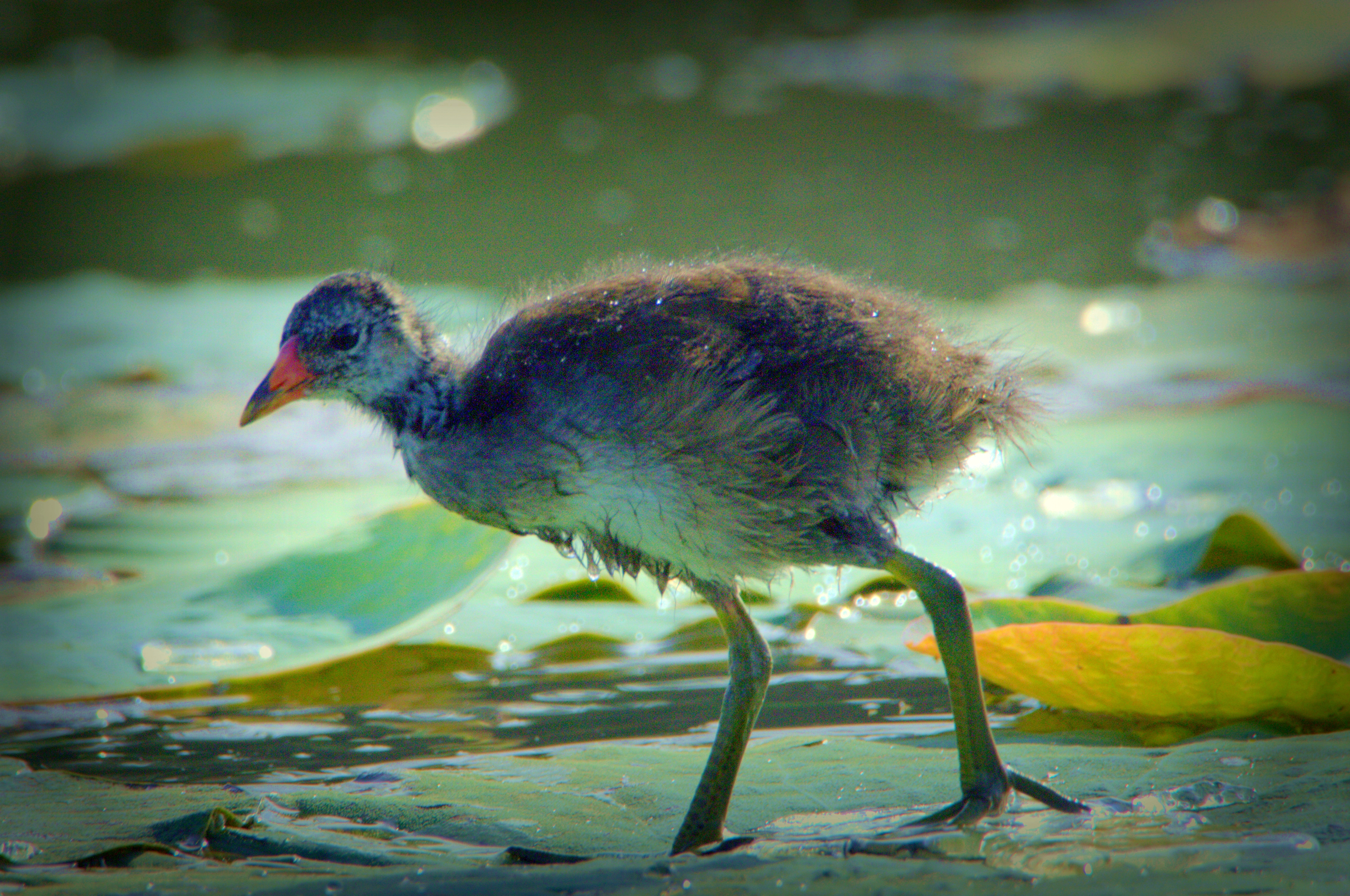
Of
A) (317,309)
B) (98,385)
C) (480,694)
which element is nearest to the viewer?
(317,309)

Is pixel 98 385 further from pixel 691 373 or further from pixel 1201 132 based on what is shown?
pixel 1201 132

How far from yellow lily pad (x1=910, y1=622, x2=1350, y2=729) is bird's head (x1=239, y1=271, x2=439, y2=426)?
1.47m

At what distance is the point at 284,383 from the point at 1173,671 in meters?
2.10

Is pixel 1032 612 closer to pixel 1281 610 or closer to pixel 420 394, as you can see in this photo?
pixel 1281 610

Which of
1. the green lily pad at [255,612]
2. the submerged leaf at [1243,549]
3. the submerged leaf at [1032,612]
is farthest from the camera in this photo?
the submerged leaf at [1243,549]

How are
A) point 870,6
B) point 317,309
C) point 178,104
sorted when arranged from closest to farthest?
point 317,309 → point 178,104 → point 870,6

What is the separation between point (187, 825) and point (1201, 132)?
8.66 m

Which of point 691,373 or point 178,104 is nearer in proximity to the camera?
point 691,373

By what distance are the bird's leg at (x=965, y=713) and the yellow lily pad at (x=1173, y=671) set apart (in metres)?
0.15

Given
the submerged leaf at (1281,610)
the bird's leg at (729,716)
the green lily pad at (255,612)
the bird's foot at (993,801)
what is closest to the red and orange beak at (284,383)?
the green lily pad at (255,612)

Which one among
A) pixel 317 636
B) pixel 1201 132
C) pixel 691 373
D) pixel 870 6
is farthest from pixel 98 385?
pixel 870 6

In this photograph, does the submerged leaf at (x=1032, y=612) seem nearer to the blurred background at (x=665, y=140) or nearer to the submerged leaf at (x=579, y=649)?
the submerged leaf at (x=579, y=649)

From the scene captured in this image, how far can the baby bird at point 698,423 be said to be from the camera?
2836 mm

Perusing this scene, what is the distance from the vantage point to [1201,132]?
373 inches
